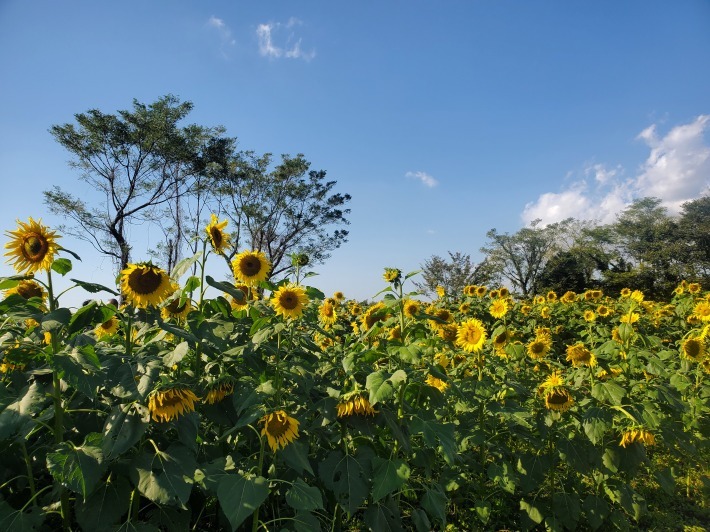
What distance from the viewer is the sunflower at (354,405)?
1.72 m

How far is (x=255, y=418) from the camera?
4.91 feet

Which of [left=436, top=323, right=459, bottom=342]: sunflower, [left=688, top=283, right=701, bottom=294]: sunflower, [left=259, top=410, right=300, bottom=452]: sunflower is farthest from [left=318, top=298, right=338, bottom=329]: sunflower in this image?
[left=688, top=283, right=701, bottom=294]: sunflower

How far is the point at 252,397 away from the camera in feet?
5.14

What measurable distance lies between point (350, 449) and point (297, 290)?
74 cm

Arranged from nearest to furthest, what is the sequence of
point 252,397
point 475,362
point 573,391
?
point 252,397 → point 573,391 → point 475,362

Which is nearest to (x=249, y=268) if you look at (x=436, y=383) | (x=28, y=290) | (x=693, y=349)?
(x=28, y=290)

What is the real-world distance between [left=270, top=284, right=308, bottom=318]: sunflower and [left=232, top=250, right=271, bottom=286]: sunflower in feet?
1.37

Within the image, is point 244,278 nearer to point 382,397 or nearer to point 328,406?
point 328,406

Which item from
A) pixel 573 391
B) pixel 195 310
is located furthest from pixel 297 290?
pixel 573 391

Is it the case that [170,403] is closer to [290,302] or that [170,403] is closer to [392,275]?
[290,302]

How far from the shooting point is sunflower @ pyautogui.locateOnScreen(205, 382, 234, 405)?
1.76 meters

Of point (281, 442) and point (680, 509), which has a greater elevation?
point (281, 442)

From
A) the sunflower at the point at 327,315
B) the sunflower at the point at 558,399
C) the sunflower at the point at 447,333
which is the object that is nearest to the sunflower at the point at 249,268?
the sunflower at the point at 327,315

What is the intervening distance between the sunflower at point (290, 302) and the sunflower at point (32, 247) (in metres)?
0.89
